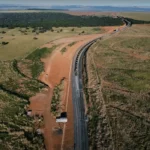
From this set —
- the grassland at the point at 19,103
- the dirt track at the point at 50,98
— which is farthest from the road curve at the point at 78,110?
the grassland at the point at 19,103

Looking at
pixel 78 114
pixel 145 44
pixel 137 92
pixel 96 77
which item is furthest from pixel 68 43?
pixel 78 114

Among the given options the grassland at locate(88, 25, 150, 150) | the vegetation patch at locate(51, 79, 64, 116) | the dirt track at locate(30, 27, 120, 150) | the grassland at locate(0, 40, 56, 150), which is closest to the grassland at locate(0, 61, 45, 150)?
the grassland at locate(0, 40, 56, 150)

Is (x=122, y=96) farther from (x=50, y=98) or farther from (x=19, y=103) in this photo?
(x=19, y=103)

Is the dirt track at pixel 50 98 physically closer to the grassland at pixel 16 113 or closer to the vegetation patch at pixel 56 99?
the vegetation patch at pixel 56 99

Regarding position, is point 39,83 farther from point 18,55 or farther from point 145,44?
point 145,44

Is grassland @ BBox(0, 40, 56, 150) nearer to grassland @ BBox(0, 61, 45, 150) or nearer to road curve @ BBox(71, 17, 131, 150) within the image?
grassland @ BBox(0, 61, 45, 150)

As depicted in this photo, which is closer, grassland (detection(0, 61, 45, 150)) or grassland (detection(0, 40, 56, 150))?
grassland (detection(0, 61, 45, 150))
